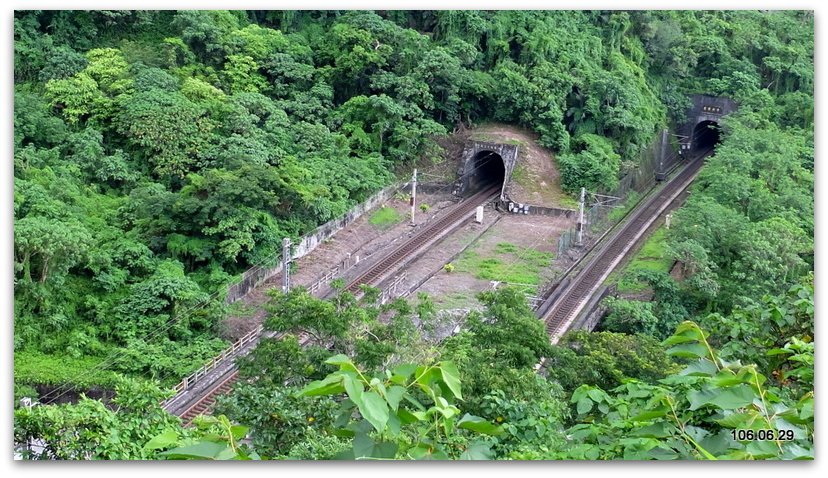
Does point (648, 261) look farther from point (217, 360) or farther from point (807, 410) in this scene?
point (807, 410)

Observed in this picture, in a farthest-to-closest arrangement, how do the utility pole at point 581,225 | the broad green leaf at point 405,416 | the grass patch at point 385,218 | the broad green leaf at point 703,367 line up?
the utility pole at point 581,225 < the grass patch at point 385,218 < the broad green leaf at point 703,367 < the broad green leaf at point 405,416

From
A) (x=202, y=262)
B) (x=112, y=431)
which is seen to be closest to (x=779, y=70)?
(x=202, y=262)

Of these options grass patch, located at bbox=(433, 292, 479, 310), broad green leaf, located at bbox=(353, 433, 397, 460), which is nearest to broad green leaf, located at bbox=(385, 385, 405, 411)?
broad green leaf, located at bbox=(353, 433, 397, 460)

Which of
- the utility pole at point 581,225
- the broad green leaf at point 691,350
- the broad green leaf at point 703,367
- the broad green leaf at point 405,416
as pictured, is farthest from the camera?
the utility pole at point 581,225

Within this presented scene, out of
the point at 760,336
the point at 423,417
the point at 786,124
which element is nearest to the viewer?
the point at 423,417

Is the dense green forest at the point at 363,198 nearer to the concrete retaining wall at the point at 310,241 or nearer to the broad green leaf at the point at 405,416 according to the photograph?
the broad green leaf at the point at 405,416

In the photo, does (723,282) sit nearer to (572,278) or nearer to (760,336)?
(572,278)

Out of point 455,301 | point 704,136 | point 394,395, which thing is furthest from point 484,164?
point 394,395

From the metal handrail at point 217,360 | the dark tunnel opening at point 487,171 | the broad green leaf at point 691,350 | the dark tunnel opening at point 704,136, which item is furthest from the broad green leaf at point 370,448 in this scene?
the dark tunnel opening at point 704,136
